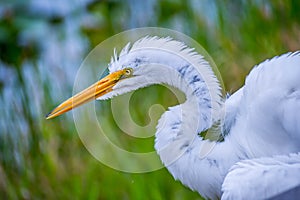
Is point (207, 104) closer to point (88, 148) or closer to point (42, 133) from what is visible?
point (88, 148)

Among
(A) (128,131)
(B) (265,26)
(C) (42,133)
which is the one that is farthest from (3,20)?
(B) (265,26)

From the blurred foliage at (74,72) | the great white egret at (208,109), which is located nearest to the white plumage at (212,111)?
the great white egret at (208,109)

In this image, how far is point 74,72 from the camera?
1937 mm

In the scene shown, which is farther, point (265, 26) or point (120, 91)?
point (265, 26)

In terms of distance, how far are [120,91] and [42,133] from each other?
2.10 feet

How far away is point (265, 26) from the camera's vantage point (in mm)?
1830

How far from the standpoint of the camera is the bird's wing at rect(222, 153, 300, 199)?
3.38ft

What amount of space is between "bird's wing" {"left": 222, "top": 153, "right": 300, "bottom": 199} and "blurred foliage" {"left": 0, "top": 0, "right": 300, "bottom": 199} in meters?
0.57

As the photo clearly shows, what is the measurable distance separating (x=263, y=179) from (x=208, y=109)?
0.21m

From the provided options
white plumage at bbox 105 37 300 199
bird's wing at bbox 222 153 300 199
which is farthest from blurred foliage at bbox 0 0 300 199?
bird's wing at bbox 222 153 300 199

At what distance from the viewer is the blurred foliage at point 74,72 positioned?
67.8 inches

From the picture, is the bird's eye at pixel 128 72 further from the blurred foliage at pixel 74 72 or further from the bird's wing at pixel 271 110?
the blurred foliage at pixel 74 72

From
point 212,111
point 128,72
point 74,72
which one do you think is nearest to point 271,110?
point 212,111

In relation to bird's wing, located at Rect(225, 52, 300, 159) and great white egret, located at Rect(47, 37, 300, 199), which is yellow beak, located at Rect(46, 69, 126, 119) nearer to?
great white egret, located at Rect(47, 37, 300, 199)
